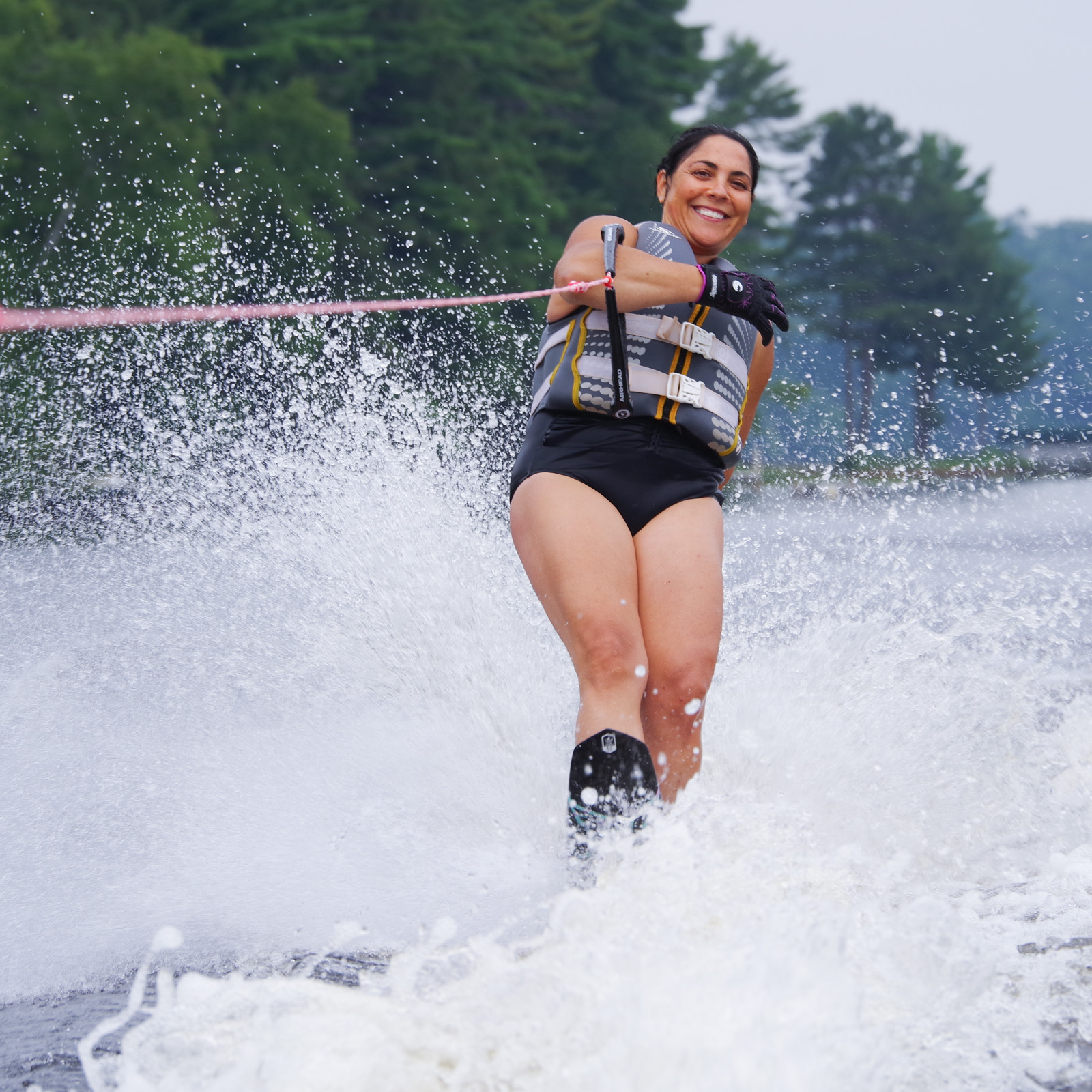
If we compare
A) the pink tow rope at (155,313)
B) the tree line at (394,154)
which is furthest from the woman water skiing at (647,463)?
the tree line at (394,154)

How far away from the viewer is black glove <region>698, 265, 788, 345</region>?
2564 millimetres

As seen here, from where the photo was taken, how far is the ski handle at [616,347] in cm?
254

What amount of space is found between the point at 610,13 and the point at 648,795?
33590mm

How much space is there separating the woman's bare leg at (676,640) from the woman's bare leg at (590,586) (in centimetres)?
4

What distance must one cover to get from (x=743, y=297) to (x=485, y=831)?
1.25m

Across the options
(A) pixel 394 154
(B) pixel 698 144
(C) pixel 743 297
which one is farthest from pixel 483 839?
(A) pixel 394 154

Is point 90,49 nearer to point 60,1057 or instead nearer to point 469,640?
point 469,640

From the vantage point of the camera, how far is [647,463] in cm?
261

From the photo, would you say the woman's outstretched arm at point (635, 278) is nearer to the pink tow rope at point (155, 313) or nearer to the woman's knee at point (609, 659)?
the pink tow rope at point (155, 313)

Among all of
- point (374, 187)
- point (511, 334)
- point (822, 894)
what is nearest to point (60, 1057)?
point (822, 894)

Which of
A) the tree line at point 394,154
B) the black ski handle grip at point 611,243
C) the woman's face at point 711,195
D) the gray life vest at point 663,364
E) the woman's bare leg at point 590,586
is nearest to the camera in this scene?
the woman's bare leg at point 590,586

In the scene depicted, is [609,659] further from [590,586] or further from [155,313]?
[155,313]

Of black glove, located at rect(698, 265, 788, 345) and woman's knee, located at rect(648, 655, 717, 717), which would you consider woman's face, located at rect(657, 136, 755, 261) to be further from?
woman's knee, located at rect(648, 655, 717, 717)

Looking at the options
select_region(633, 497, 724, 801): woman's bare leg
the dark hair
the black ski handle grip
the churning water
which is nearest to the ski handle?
the black ski handle grip
